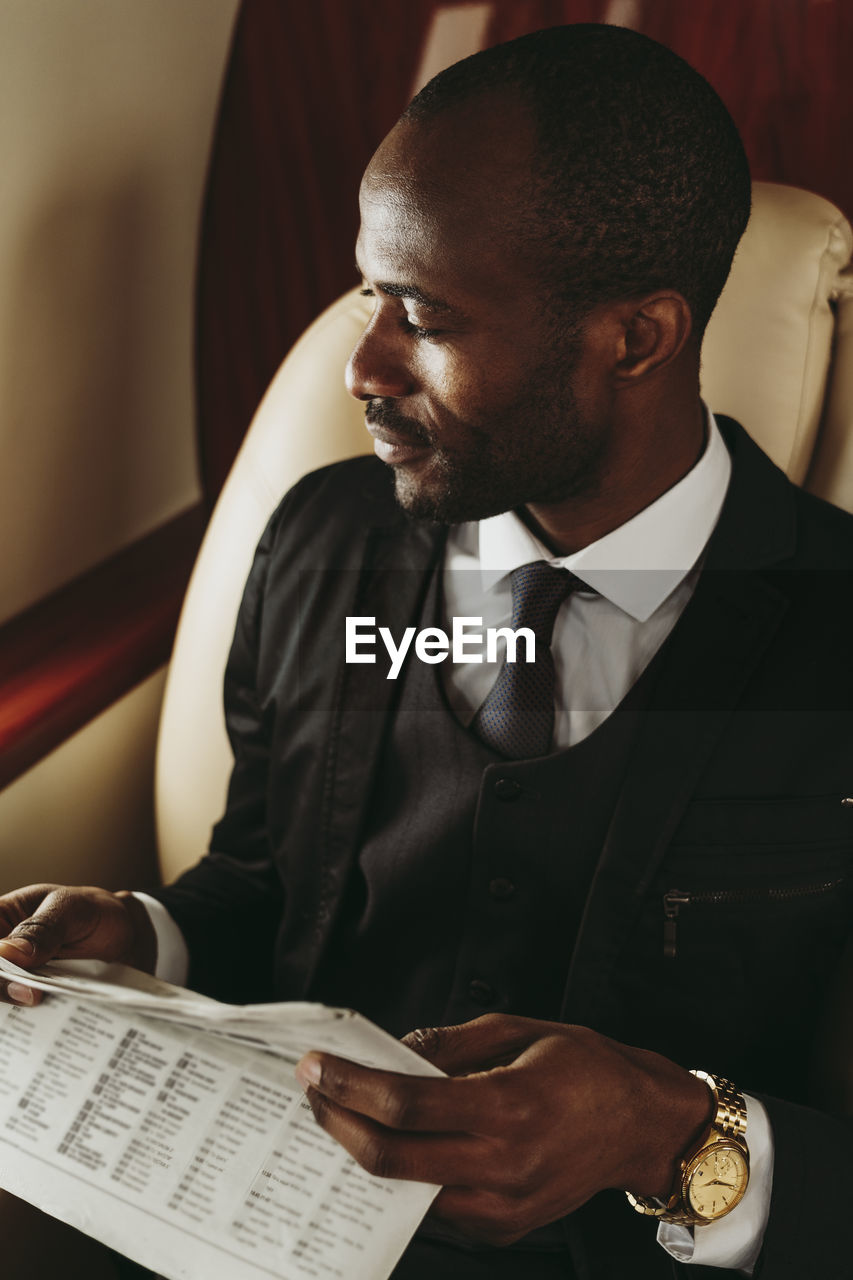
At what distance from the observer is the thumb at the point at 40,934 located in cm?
75

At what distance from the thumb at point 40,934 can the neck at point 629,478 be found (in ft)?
1.59

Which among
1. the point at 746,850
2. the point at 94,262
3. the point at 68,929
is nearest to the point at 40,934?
the point at 68,929

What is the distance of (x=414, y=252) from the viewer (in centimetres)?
80

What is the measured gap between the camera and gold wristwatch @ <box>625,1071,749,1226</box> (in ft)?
2.40

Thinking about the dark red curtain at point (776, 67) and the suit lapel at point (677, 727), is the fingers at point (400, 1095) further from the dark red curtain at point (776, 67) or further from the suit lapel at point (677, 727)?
the dark red curtain at point (776, 67)

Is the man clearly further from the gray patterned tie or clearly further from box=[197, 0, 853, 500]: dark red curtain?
box=[197, 0, 853, 500]: dark red curtain

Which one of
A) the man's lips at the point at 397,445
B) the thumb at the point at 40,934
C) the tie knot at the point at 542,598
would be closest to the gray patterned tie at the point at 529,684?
the tie knot at the point at 542,598

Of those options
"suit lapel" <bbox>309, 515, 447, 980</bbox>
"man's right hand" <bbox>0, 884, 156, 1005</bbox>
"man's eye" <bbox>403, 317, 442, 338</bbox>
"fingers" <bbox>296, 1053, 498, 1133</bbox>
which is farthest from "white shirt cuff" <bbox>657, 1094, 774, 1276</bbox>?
"man's eye" <bbox>403, 317, 442, 338</bbox>

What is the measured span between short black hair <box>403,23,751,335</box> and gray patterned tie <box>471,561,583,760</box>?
210mm

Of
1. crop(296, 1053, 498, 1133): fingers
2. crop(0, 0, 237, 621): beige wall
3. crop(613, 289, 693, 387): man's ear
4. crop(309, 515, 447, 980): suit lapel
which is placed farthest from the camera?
crop(0, 0, 237, 621): beige wall

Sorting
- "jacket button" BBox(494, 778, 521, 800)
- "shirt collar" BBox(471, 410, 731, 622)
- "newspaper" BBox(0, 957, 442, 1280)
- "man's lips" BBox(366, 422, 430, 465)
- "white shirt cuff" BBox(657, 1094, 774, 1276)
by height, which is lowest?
"white shirt cuff" BBox(657, 1094, 774, 1276)

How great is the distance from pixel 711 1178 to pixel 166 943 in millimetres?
469

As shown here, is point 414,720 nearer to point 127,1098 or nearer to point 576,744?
point 576,744

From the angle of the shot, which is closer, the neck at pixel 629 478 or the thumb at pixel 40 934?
the thumb at pixel 40 934
